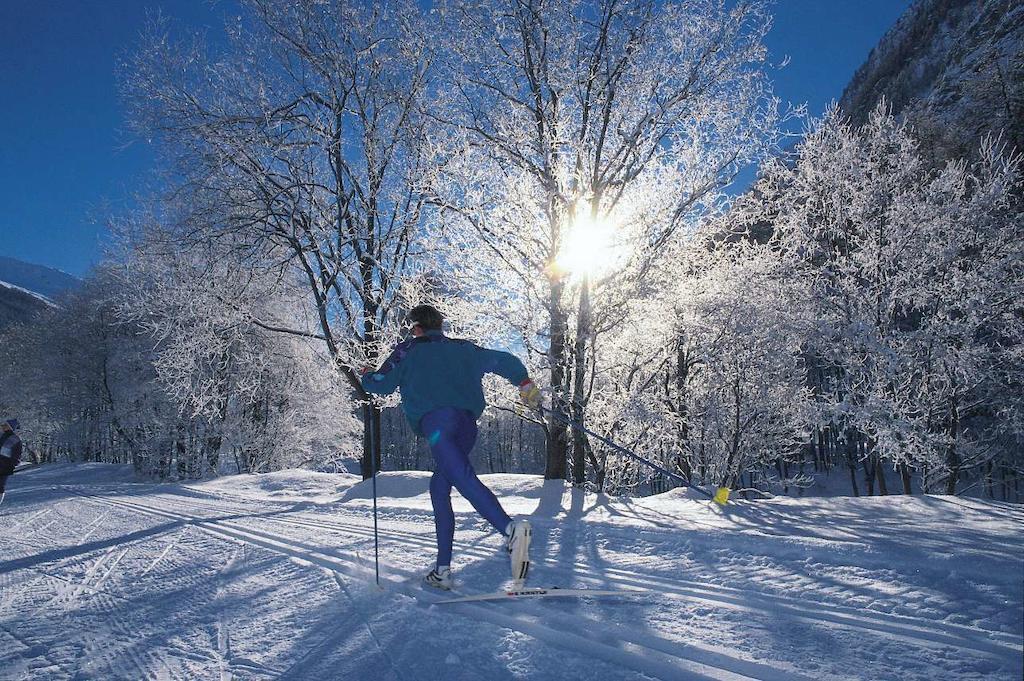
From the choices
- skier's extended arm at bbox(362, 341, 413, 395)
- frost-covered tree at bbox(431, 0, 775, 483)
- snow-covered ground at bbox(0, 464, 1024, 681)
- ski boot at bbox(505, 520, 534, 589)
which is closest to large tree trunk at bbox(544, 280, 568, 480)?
frost-covered tree at bbox(431, 0, 775, 483)

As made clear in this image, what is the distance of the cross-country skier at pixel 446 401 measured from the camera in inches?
130

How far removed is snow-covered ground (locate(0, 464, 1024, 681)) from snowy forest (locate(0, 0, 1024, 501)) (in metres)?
4.46

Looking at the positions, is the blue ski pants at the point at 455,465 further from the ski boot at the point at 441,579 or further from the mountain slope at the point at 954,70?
the mountain slope at the point at 954,70

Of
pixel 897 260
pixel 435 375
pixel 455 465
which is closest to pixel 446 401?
pixel 435 375

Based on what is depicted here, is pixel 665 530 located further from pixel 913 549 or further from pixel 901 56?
pixel 901 56

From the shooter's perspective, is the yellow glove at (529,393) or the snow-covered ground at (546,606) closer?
the snow-covered ground at (546,606)

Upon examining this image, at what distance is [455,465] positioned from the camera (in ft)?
10.9

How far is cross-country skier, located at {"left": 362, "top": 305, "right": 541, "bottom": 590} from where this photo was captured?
330cm

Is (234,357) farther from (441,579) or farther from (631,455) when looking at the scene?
(441,579)

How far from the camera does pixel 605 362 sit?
12273 mm

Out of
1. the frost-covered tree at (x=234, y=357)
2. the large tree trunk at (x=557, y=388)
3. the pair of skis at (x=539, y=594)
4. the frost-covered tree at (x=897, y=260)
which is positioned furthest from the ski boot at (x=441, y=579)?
the frost-covered tree at (x=234, y=357)

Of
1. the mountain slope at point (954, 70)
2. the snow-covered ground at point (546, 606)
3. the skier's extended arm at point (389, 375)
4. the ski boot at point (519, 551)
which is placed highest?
the mountain slope at point (954, 70)

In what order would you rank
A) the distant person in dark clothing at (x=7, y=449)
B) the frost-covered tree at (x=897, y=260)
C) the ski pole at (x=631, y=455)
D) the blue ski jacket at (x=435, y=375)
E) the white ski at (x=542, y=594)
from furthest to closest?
the frost-covered tree at (x=897, y=260), the distant person in dark clothing at (x=7, y=449), the ski pole at (x=631, y=455), the blue ski jacket at (x=435, y=375), the white ski at (x=542, y=594)

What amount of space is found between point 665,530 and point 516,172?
7.11 metres
